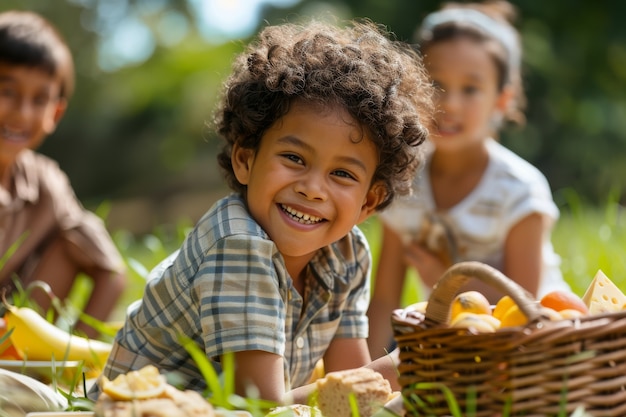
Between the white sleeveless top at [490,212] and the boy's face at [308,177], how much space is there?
125cm

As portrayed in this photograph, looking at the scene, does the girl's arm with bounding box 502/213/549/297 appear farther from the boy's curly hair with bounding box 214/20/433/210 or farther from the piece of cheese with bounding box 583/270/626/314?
the piece of cheese with bounding box 583/270/626/314

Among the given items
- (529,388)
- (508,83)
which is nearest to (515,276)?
(508,83)

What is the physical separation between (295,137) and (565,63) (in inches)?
426

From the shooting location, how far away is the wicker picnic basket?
5.10 feet

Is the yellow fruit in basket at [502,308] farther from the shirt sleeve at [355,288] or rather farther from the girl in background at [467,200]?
the girl in background at [467,200]

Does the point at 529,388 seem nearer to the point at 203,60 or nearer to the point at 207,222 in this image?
the point at 207,222

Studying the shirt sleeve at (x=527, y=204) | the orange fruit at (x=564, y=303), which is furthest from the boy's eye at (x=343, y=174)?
the shirt sleeve at (x=527, y=204)

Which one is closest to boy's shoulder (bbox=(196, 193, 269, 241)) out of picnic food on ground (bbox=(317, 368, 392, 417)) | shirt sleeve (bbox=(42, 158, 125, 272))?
picnic food on ground (bbox=(317, 368, 392, 417))

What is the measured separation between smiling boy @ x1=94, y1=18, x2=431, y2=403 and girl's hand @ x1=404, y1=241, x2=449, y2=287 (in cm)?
103

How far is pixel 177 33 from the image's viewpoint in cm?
1716

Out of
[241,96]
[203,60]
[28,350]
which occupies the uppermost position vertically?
[203,60]

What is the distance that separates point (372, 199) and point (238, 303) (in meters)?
0.55

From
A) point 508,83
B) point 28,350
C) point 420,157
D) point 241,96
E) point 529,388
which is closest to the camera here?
point 529,388

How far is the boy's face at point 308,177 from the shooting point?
209 cm
